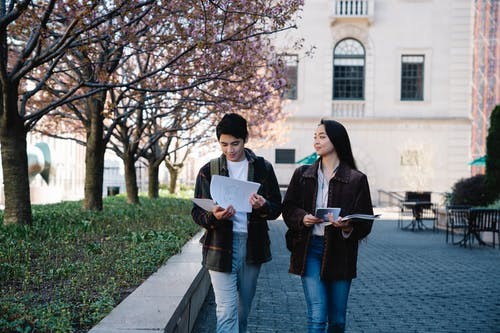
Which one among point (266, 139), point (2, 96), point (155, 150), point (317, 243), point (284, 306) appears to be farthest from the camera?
point (266, 139)

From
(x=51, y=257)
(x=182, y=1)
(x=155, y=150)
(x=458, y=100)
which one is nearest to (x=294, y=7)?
(x=182, y=1)

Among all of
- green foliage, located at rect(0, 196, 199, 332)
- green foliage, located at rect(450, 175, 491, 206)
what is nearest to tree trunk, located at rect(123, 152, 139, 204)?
green foliage, located at rect(0, 196, 199, 332)

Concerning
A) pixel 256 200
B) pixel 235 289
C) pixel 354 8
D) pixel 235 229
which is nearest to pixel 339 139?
pixel 256 200

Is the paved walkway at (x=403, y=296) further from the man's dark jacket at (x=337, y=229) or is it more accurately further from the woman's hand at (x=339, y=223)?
the woman's hand at (x=339, y=223)

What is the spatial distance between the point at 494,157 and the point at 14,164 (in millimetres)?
14733

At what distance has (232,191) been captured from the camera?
3639mm

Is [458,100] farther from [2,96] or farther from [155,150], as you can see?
[2,96]

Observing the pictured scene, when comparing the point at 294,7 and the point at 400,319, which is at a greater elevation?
the point at 294,7

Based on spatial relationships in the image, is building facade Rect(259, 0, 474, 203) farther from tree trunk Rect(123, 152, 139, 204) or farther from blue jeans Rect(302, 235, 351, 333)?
blue jeans Rect(302, 235, 351, 333)

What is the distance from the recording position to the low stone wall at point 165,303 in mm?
3812

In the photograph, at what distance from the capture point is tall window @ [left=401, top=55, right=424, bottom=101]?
33.5 m

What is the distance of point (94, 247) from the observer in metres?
7.11

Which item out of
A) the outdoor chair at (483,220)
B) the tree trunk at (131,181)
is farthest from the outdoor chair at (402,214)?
the tree trunk at (131,181)

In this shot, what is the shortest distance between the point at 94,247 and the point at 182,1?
3.86 metres
